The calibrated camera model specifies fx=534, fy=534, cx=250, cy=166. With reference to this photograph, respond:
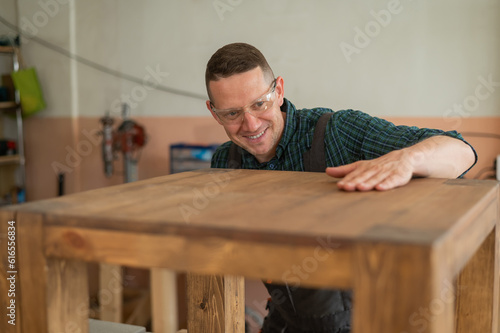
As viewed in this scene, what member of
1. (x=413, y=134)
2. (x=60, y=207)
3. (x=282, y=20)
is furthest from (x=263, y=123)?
(x=282, y=20)

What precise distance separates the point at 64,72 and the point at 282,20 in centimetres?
193

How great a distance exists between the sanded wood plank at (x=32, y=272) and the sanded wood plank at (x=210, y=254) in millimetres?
25

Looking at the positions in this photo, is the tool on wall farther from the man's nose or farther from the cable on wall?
the man's nose

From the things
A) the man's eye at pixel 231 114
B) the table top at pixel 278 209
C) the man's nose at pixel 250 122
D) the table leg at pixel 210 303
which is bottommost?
the table leg at pixel 210 303

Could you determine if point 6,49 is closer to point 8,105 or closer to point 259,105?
point 8,105

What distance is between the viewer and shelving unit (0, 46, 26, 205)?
4383 millimetres

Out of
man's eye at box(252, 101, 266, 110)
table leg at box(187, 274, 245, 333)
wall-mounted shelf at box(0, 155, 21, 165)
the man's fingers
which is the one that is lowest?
table leg at box(187, 274, 245, 333)

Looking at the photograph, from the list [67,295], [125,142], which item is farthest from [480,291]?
[125,142]

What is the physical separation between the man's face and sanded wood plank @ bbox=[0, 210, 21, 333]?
1065mm

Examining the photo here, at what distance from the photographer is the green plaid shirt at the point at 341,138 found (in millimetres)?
1709

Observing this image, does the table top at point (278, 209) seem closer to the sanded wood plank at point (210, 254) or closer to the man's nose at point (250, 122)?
the sanded wood plank at point (210, 254)

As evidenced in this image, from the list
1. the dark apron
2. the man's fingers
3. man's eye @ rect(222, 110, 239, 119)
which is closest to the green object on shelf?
man's eye @ rect(222, 110, 239, 119)

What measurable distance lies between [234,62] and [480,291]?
1.11 m

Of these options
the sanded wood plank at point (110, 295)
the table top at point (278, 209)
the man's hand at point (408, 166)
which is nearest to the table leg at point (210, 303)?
the table top at point (278, 209)
